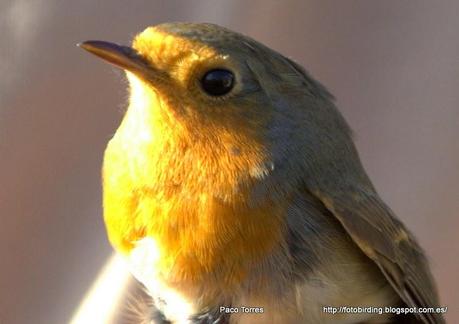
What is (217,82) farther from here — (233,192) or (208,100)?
(233,192)

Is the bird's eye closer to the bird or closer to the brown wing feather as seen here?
the bird

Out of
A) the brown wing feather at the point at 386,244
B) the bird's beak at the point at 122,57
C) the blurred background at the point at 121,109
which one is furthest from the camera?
the blurred background at the point at 121,109

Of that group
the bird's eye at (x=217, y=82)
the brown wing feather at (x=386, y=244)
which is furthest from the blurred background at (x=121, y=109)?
the bird's eye at (x=217, y=82)

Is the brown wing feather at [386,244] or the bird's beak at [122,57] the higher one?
the bird's beak at [122,57]

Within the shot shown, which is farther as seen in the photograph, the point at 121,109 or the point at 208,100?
the point at 121,109

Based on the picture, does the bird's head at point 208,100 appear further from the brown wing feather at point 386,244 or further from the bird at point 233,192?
the brown wing feather at point 386,244

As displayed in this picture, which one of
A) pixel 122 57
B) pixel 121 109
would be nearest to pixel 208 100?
pixel 122 57

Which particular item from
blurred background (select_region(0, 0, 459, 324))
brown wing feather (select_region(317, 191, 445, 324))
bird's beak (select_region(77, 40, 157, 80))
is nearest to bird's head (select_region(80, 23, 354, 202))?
bird's beak (select_region(77, 40, 157, 80))
